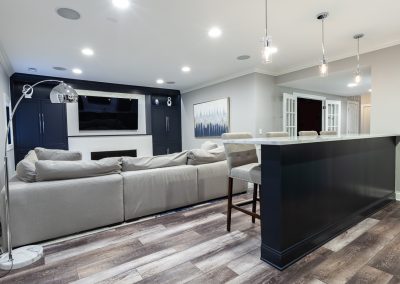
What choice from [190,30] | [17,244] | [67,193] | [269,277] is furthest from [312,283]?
[190,30]

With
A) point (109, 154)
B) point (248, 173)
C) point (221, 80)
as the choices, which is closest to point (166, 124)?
point (109, 154)

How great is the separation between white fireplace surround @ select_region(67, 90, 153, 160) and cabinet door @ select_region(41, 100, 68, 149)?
6.3 inches

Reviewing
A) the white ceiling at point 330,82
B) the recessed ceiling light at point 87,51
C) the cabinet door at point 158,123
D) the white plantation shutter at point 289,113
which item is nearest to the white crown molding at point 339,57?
the white ceiling at point 330,82

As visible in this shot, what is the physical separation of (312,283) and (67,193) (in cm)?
238

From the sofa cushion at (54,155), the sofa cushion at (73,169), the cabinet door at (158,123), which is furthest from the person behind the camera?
the cabinet door at (158,123)

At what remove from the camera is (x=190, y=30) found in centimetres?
302

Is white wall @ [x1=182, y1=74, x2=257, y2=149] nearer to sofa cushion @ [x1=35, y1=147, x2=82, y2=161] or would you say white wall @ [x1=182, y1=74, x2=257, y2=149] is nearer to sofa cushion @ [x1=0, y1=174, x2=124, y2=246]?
sofa cushion @ [x1=0, y1=174, x2=124, y2=246]

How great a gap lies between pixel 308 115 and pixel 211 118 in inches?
142

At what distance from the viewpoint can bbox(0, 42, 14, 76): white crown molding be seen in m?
3.62

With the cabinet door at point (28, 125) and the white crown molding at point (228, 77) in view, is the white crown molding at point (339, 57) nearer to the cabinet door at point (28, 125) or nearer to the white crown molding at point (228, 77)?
the white crown molding at point (228, 77)

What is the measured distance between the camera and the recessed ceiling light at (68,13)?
247cm

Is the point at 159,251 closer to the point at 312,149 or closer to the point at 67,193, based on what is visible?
the point at 67,193

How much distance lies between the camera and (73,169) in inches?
96.4

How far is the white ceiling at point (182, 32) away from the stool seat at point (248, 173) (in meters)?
1.75
